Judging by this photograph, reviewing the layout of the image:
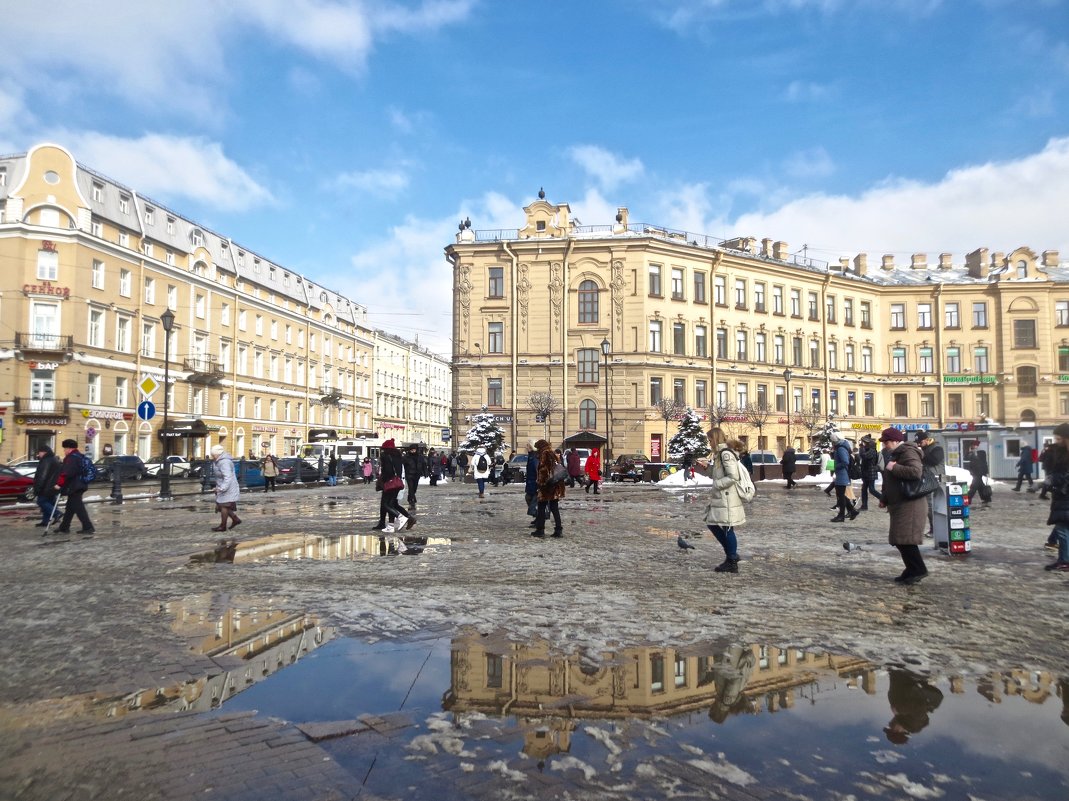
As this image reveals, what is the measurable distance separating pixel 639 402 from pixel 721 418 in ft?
19.8

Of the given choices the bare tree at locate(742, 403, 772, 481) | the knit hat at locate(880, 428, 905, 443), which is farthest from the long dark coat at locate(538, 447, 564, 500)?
the bare tree at locate(742, 403, 772, 481)

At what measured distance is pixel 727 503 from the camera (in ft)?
31.1

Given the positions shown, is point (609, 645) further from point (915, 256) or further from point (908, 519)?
point (915, 256)

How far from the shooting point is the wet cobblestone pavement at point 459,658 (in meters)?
3.62

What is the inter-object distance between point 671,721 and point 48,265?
48.8 metres

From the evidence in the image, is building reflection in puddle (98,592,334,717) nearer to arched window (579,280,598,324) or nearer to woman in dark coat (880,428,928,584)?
woman in dark coat (880,428,928,584)

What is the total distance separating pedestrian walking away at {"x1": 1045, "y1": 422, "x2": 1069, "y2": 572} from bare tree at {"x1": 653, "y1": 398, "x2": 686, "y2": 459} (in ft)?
127

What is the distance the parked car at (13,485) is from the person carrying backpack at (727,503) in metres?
25.1

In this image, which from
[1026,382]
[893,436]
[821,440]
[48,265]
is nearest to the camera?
[893,436]

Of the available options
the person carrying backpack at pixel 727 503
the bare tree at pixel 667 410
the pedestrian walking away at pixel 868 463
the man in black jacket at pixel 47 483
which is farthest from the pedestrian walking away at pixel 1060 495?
the bare tree at pixel 667 410

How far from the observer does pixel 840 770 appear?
3.68m

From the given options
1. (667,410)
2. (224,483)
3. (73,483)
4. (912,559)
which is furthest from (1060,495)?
(667,410)

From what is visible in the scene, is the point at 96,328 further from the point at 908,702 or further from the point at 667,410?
the point at 908,702

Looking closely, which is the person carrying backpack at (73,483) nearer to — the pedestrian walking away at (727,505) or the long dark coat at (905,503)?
the pedestrian walking away at (727,505)
